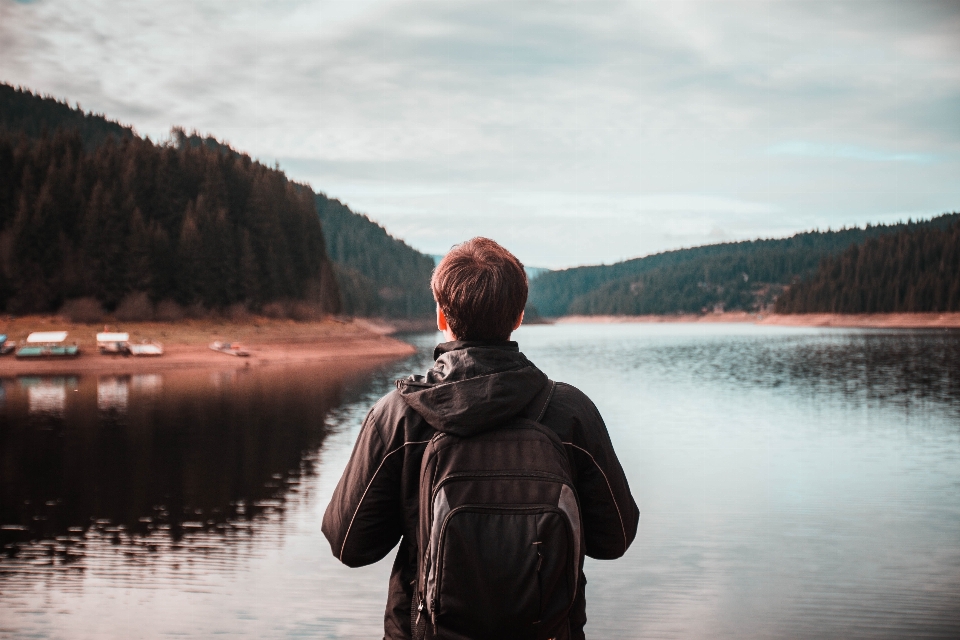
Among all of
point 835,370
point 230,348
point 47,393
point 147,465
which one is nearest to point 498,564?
point 147,465

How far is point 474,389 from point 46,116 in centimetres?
20792

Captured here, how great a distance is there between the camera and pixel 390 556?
39.0 feet

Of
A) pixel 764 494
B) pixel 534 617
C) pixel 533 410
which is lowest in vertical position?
pixel 764 494

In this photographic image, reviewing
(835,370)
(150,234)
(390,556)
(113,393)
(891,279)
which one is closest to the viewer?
(390,556)

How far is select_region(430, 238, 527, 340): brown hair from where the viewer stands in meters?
2.71

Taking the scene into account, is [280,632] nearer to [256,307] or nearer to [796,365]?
[796,365]

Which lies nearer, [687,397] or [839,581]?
[839,581]

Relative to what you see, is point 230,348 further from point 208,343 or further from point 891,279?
point 891,279

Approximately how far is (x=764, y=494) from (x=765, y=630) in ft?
23.9

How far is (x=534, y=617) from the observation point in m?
2.63

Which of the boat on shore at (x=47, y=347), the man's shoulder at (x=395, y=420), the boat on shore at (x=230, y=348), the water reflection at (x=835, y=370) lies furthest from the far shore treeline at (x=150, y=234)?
the man's shoulder at (x=395, y=420)

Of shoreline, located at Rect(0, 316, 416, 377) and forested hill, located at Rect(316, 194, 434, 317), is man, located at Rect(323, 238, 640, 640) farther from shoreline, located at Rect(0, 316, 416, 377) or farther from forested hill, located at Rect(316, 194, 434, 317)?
forested hill, located at Rect(316, 194, 434, 317)

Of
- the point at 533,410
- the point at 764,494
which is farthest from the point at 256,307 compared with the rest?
the point at 533,410

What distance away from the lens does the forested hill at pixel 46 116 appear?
175875 millimetres
